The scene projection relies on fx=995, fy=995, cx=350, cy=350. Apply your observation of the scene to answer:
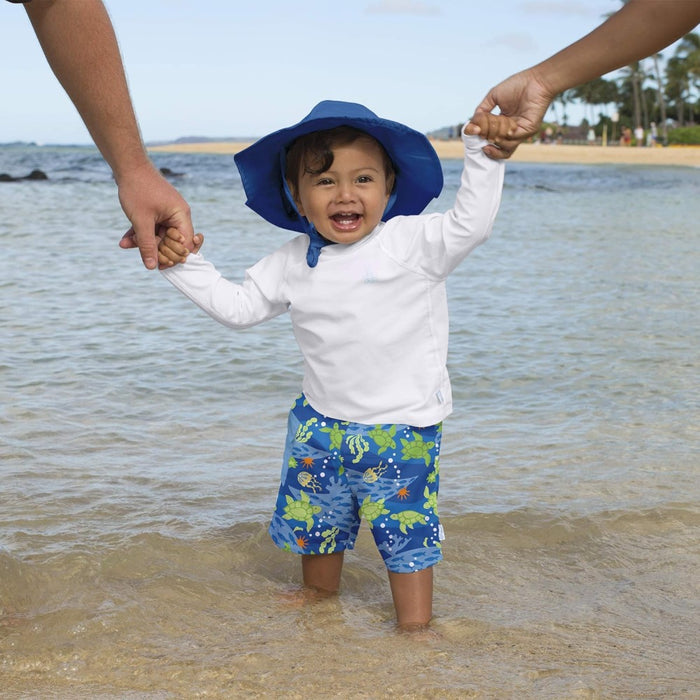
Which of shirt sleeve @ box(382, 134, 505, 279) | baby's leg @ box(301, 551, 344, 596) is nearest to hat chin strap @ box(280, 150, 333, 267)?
shirt sleeve @ box(382, 134, 505, 279)

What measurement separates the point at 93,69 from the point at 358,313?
3.03 feet


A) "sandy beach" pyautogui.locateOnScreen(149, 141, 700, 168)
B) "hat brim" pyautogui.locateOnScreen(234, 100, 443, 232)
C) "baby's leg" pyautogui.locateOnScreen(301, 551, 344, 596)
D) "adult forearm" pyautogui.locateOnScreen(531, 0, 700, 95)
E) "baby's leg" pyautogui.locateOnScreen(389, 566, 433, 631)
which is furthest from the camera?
"sandy beach" pyautogui.locateOnScreen(149, 141, 700, 168)

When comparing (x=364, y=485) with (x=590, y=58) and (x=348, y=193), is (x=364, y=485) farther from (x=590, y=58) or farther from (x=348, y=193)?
(x=590, y=58)

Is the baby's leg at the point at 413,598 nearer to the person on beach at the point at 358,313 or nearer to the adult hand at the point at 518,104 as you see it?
the person on beach at the point at 358,313

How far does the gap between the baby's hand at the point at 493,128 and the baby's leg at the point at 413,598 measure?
1.16 meters

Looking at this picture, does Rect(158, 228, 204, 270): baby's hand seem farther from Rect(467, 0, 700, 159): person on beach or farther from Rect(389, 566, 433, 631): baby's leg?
Rect(389, 566, 433, 631): baby's leg

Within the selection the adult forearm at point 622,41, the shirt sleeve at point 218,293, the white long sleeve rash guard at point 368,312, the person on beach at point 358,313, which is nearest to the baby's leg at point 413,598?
the person on beach at point 358,313

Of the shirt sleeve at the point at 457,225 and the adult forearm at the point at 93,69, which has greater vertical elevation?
the adult forearm at the point at 93,69

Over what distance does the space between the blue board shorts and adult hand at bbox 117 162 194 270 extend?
56cm

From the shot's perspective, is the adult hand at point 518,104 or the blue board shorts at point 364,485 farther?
the blue board shorts at point 364,485

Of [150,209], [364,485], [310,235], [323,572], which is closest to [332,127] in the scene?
[310,235]

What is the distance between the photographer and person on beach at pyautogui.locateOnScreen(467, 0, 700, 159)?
1991mm

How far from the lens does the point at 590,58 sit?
6.82 ft

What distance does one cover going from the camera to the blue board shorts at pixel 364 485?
2.58 meters
